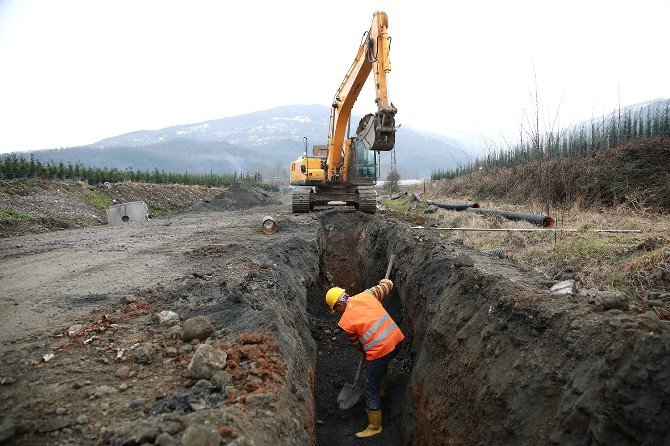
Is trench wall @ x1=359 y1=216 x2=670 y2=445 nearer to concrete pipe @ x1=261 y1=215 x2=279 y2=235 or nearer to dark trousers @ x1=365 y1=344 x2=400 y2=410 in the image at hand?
dark trousers @ x1=365 y1=344 x2=400 y2=410

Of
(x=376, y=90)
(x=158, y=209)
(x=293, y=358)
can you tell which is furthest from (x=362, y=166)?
(x=158, y=209)

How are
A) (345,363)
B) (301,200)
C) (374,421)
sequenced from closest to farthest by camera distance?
(374,421) < (345,363) < (301,200)

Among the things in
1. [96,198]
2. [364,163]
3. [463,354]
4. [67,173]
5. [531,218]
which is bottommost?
[463,354]

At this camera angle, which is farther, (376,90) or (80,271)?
(376,90)

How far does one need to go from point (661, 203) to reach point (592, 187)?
6.46ft

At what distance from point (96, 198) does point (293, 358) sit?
70.0 ft

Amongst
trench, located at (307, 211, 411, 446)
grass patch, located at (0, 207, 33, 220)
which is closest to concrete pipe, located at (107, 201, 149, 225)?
grass patch, located at (0, 207, 33, 220)

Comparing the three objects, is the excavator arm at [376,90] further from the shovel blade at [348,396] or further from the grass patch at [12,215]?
the grass patch at [12,215]

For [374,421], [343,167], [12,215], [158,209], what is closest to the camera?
[374,421]

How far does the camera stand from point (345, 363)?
7293mm

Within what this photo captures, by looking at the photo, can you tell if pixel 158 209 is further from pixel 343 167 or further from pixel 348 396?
pixel 348 396

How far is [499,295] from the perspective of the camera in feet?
13.9

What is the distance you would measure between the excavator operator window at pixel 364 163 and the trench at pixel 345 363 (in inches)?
109

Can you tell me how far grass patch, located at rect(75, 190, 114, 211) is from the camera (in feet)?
67.5
